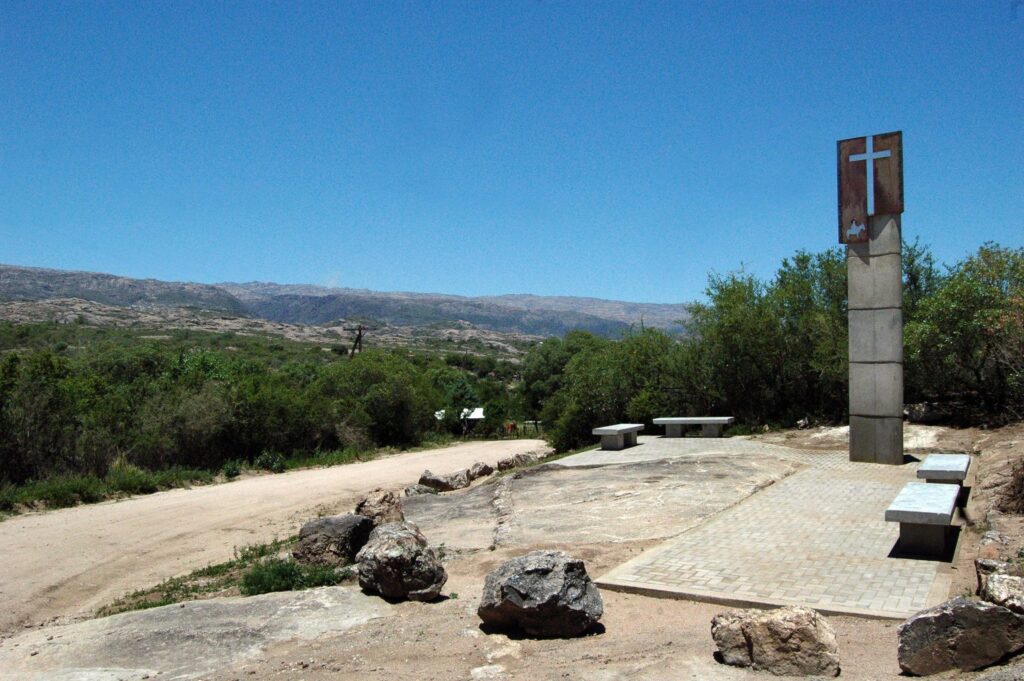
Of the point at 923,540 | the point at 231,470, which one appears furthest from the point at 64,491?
the point at 923,540

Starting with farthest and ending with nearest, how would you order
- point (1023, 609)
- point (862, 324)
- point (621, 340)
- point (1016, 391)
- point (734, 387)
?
point (621, 340) < point (734, 387) < point (1016, 391) < point (862, 324) < point (1023, 609)

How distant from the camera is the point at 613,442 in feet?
59.9

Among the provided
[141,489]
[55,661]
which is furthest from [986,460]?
[141,489]

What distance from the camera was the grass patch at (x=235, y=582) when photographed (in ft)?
27.0

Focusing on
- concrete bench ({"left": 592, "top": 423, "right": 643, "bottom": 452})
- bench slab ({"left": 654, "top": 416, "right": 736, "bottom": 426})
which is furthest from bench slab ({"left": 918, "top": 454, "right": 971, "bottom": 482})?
bench slab ({"left": 654, "top": 416, "right": 736, "bottom": 426})

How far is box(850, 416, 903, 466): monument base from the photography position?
47.4ft

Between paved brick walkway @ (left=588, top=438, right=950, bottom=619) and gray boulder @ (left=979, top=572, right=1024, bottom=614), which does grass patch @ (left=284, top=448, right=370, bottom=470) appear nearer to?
paved brick walkway @ (left=588, top=438, right=950, bottom=619)

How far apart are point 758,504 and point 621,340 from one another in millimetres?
15032

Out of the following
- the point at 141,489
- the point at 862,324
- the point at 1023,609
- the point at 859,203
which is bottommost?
the point at 141,489

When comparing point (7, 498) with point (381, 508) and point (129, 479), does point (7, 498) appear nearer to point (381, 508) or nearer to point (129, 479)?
point (129, 479)

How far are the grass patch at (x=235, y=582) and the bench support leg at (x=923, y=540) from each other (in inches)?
229

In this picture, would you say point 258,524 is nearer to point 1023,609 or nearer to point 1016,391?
point 1023,609

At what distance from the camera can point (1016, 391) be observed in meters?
18.0

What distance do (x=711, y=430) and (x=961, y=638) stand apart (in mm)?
15531
